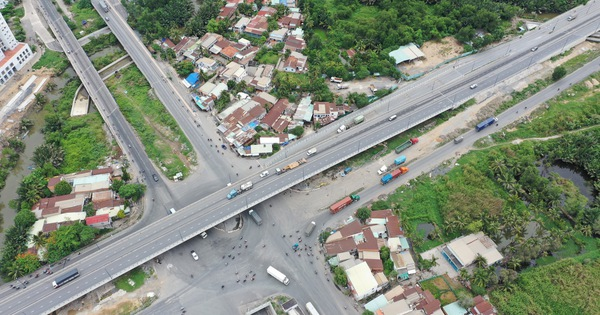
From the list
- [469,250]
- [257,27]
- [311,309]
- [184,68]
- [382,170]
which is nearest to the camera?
[311,309]

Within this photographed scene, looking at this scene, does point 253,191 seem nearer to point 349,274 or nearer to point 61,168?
point 349,274

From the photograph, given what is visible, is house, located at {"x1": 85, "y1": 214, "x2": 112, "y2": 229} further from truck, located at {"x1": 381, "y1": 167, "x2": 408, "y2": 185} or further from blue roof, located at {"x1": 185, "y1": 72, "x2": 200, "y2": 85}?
truck, located at {"x1": 381, "y1": 167, "x2": 408, "y2": 185}

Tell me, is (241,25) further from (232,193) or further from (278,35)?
(232,193)

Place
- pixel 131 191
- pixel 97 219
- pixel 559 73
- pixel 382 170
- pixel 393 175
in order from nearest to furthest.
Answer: pixel 97 219 → pixel 131 191 → pixel 393 175 → pixel 382 170 → pixel 559 73

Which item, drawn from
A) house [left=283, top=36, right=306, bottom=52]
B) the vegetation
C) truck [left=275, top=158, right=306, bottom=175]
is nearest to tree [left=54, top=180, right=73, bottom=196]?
truck [left=275, top=158, right=306, bottom=175]

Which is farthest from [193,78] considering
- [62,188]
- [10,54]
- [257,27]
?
[10,54]

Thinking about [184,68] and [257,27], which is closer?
[184,68]
